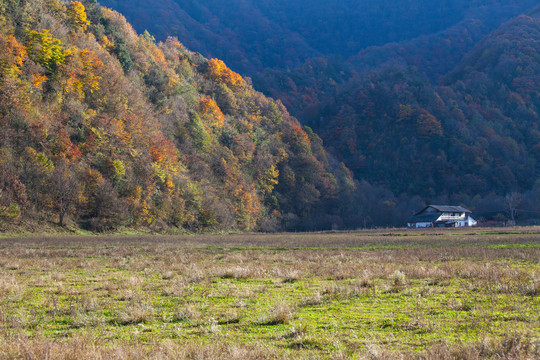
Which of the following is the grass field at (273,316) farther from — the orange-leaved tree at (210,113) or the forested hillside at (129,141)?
the orange-leaved tree at (210,113)

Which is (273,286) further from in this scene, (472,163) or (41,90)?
(472,163)

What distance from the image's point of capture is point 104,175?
5878 centimetres

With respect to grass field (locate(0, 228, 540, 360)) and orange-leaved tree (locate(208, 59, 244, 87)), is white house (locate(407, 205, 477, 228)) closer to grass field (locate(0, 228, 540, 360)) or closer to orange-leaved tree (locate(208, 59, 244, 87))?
orange-leaved tree (locate(208, 59, 244, 87))

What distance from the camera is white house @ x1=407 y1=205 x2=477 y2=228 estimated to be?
9794 cm

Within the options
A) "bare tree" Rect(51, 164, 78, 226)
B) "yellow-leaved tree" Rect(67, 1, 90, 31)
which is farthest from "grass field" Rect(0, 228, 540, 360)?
"yellow-leaved tree" Rect(67, 1, 90, 31)

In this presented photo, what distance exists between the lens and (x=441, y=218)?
3873 inches

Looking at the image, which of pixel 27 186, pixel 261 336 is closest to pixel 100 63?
pixel 27 186

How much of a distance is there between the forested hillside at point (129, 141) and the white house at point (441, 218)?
69.3ft

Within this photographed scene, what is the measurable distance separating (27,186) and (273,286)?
149 feet

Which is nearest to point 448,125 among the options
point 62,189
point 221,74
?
point 221,74

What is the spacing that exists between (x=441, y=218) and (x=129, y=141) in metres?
74.4

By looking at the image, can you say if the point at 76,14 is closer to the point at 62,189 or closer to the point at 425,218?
the point at 62,189

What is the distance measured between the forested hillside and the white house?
69.3 feet

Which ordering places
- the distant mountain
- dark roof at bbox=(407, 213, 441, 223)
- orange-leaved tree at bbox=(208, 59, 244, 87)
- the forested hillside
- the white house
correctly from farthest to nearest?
1. the distant mountain
2. orange-leaved tree at bbox=(208, 59, 244, 87)
3. the white house
4. dark roof at bbox=(407, 213, 441, 223)
5. the forested hillside
